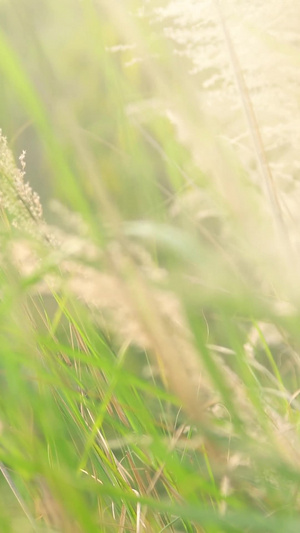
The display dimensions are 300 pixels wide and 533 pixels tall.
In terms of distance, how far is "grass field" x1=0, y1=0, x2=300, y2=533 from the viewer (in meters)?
0.43

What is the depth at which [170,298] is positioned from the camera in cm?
55

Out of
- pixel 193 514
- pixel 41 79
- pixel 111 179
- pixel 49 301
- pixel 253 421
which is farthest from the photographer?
pixel 111 179

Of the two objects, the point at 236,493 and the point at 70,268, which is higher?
the point at 70,268

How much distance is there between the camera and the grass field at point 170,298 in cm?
43

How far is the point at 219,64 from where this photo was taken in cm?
71

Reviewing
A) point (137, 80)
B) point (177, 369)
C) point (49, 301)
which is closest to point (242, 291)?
point (177, 369)

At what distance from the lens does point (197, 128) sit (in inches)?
25.0

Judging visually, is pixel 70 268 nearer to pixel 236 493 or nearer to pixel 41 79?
pixel 236 493

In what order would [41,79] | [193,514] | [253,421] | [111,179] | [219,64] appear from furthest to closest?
[111,179] → [41,79] → [219,64] → [253,421] → [193,514]

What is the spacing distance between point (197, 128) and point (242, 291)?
0.26m

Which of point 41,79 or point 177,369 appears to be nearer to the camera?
point 177,369

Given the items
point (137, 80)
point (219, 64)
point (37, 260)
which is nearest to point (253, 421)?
point (37, 260)

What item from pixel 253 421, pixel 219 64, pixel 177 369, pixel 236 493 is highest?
pixel 219 64

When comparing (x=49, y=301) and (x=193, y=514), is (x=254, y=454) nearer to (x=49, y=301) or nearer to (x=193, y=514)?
(x=193, y=514)
